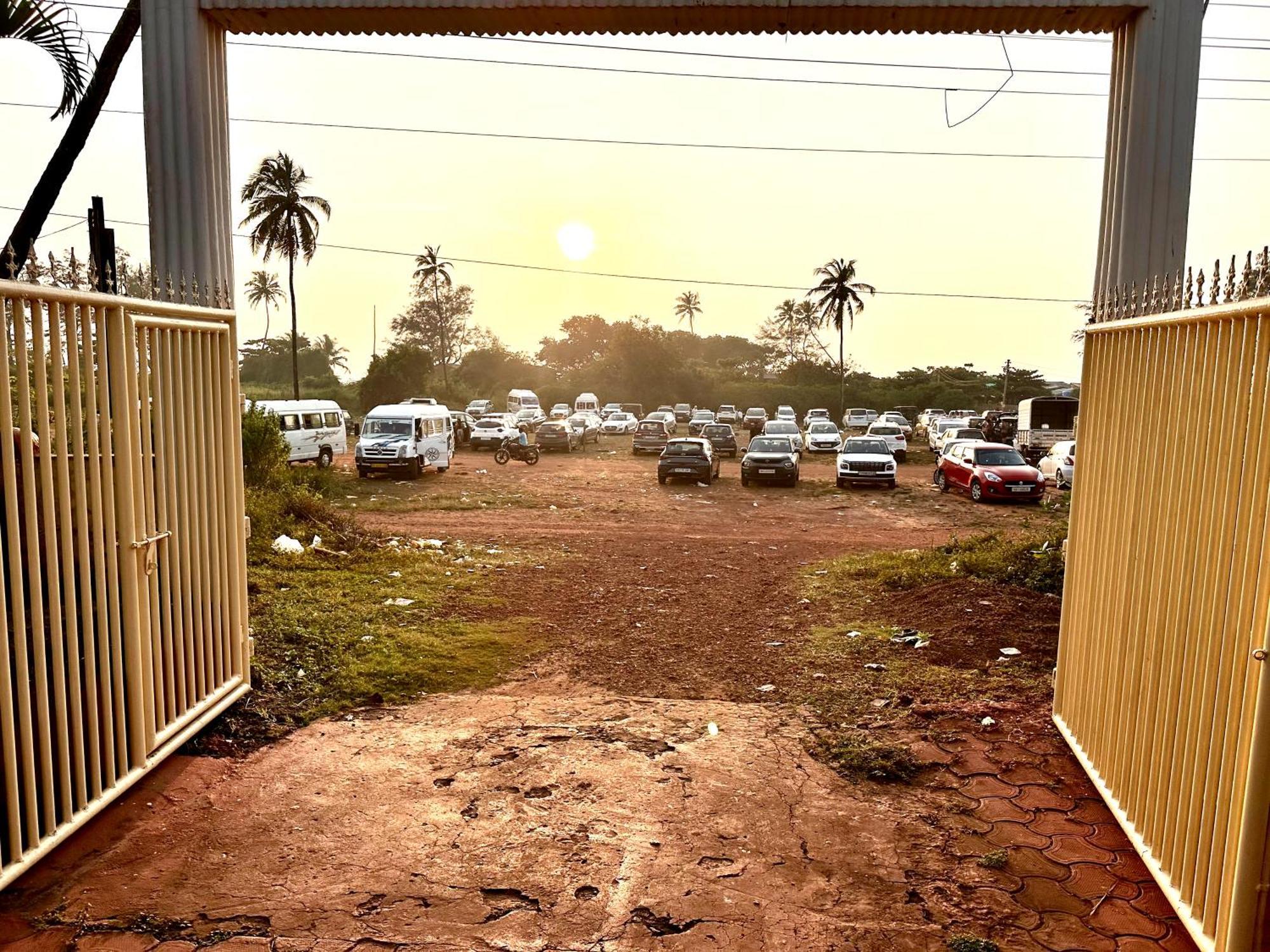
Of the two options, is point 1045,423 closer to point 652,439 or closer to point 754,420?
point 652,439

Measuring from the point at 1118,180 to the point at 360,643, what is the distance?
676 cm

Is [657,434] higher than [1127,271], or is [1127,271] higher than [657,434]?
[1127,271]

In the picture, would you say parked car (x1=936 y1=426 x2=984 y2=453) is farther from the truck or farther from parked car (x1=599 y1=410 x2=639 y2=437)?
parked car (x1=599 y1=410 x2=639 y2=437)

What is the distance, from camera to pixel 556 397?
6397 centimetres

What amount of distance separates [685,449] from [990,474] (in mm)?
7825

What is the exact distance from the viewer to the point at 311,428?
24.1 metres

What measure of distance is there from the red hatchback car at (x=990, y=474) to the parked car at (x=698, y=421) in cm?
1797

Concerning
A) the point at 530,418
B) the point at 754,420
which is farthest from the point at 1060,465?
the point at 754,420

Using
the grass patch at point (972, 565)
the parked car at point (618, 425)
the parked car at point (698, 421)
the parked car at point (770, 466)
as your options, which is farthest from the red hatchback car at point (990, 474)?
the parked car at point (618, 425)

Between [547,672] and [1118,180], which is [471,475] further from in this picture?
[1118,180]

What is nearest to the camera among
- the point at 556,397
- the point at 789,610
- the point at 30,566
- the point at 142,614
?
the point at 30,566

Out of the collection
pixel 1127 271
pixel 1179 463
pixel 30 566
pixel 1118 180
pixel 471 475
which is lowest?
pixel 471 475

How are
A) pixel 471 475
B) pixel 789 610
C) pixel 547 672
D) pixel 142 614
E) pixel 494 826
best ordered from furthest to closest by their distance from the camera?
1. pixel 471 475
2. pixel 789 610
3. pixel 547 672
4. pixel 142 614
5. pixel 494 826

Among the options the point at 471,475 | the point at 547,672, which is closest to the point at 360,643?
the point at 547,672
